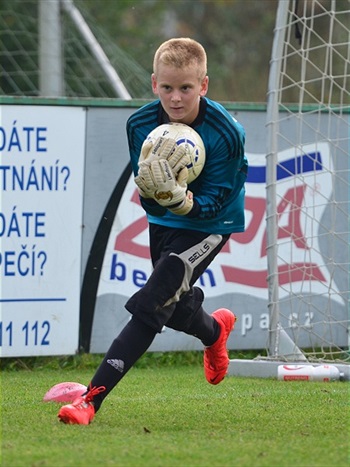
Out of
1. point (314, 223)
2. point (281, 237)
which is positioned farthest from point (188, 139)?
point (314, 223)

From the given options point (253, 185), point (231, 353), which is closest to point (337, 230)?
point (253, 185)

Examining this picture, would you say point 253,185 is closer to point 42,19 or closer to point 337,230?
point 337,230

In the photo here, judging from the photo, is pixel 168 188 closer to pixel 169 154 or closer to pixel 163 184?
pixel 163 184

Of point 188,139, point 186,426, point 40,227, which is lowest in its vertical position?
point 186,426

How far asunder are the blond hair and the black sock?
1161 millimetres

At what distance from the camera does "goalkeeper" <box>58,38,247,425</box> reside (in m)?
4.66

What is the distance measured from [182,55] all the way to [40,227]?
2.91 meters

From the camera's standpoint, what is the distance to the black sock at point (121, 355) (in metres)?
4.78

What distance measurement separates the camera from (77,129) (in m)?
7.57

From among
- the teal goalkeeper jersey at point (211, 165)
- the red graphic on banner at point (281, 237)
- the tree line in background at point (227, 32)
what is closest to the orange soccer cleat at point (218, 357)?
the teal goalkeeper jersey at point (211, 165)

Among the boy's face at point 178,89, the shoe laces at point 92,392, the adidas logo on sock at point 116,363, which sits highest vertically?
the boy's face at point 178,89

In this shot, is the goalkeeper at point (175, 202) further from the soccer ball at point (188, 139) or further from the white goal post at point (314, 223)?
the white goal post at point (314, 223)

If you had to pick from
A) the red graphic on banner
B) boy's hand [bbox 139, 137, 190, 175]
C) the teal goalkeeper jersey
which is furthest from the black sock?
the red graphic on banner

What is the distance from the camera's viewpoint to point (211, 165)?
4.93 meters
